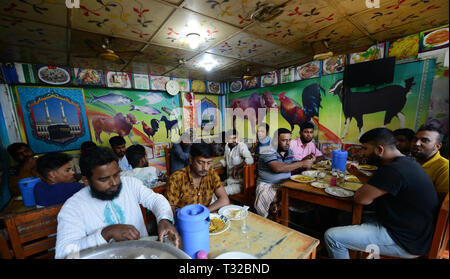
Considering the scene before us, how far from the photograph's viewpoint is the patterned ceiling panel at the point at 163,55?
10.8 ft

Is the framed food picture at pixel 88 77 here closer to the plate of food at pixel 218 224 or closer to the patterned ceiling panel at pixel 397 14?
the plate of food at pixel 218 224

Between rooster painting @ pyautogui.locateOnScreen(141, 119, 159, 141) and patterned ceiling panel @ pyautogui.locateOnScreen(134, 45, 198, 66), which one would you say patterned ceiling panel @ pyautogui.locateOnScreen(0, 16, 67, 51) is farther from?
rooster painting @ pyautogui.locateOnScreen(141, 119, 159, 141)

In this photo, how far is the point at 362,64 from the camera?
126 cm

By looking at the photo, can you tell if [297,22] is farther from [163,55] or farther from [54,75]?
[54,75]

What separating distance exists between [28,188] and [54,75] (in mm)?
3047

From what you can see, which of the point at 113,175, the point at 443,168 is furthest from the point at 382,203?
the point at 113,175

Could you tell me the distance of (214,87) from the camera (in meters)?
6.50

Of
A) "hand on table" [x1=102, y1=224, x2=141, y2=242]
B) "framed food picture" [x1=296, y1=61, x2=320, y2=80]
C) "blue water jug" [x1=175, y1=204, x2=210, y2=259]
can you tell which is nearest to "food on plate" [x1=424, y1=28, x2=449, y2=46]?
"blue water jug" [x1=175, y1=204, x2=210, y2=259]

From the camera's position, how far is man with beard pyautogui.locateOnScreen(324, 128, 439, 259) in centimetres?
127

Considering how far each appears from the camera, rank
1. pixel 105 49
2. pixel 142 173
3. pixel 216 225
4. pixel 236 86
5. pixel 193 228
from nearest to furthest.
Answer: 1. pixel 193 228
2. pixel 216 225
3. pixel 142 173
4. pixel 105 49
5. pixel 236 86

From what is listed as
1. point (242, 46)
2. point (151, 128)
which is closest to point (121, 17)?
point (242, 46)

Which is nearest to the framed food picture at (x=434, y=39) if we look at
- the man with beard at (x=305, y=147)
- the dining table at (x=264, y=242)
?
the dining table at (x=264, y=242)

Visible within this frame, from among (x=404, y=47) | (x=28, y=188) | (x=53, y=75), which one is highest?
(x=53, y=75)
